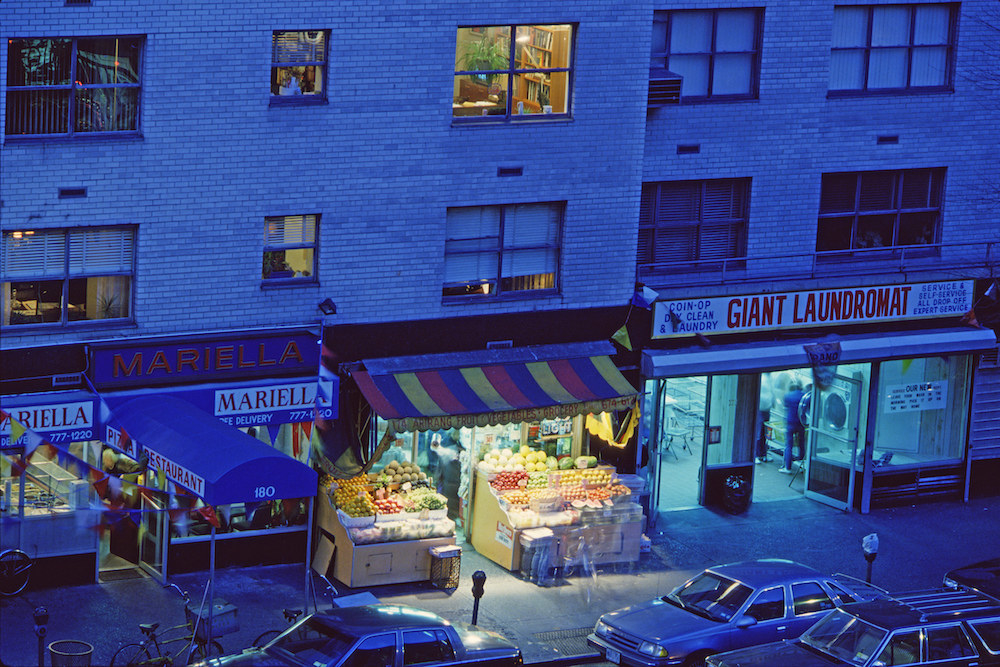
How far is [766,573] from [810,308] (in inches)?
275

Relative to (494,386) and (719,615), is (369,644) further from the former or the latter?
(494,386)

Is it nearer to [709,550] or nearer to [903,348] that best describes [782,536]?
[709,550]

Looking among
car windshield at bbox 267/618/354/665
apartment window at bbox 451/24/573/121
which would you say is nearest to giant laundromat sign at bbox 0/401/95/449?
car windshield at bbox 267/618/354/665

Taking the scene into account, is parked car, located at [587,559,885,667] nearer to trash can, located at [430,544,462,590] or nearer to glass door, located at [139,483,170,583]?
trash can, located at [430,544,462,590]

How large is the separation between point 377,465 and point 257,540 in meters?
2.33

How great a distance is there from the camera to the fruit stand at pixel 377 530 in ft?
83.1

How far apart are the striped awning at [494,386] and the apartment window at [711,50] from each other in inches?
190

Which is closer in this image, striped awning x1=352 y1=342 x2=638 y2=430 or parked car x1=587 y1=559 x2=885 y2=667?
parked car x1=587 y1=559 x2=885 y2=667

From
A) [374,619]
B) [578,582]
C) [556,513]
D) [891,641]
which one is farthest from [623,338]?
[374,619]

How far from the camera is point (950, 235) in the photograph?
100 feet

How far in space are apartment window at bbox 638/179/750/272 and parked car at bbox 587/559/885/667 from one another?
6877 mm

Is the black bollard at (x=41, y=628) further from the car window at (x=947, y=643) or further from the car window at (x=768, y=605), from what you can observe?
the car window at (x=947, y=643)

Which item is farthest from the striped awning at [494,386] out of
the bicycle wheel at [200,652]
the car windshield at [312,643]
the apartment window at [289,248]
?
the car windshield at [312,643]

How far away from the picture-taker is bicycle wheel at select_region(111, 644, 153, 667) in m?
21.0
